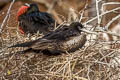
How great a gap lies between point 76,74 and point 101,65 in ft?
1.14

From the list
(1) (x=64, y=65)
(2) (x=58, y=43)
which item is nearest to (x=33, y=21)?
(2) (x=58, y=43)

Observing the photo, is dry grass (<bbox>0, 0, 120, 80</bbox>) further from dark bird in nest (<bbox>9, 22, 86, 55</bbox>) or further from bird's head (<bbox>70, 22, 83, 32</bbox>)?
bird's head (<bbox>70, 22, 83, 32</bbox>)

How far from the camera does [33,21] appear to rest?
6129mm

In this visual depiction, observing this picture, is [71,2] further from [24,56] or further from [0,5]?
[24,56]

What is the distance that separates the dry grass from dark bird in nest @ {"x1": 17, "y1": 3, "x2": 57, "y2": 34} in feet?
3.27

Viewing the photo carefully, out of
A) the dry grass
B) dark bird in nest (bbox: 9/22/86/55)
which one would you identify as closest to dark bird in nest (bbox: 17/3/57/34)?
dark bird in nest (bbox: 9/22/86/55)

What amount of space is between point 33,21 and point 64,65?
5.86ft

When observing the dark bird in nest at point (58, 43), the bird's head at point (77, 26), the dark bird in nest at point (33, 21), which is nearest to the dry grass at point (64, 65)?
the dark bird in nest at point (58, 43)

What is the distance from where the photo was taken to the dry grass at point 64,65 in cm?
438

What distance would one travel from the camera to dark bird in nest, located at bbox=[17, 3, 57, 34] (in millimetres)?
5844

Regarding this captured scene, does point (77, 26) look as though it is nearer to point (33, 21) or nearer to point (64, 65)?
point (64, 65)

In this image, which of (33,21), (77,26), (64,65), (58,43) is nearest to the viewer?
(64,65)

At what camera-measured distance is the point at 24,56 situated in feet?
15.5

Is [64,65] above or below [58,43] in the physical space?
below
